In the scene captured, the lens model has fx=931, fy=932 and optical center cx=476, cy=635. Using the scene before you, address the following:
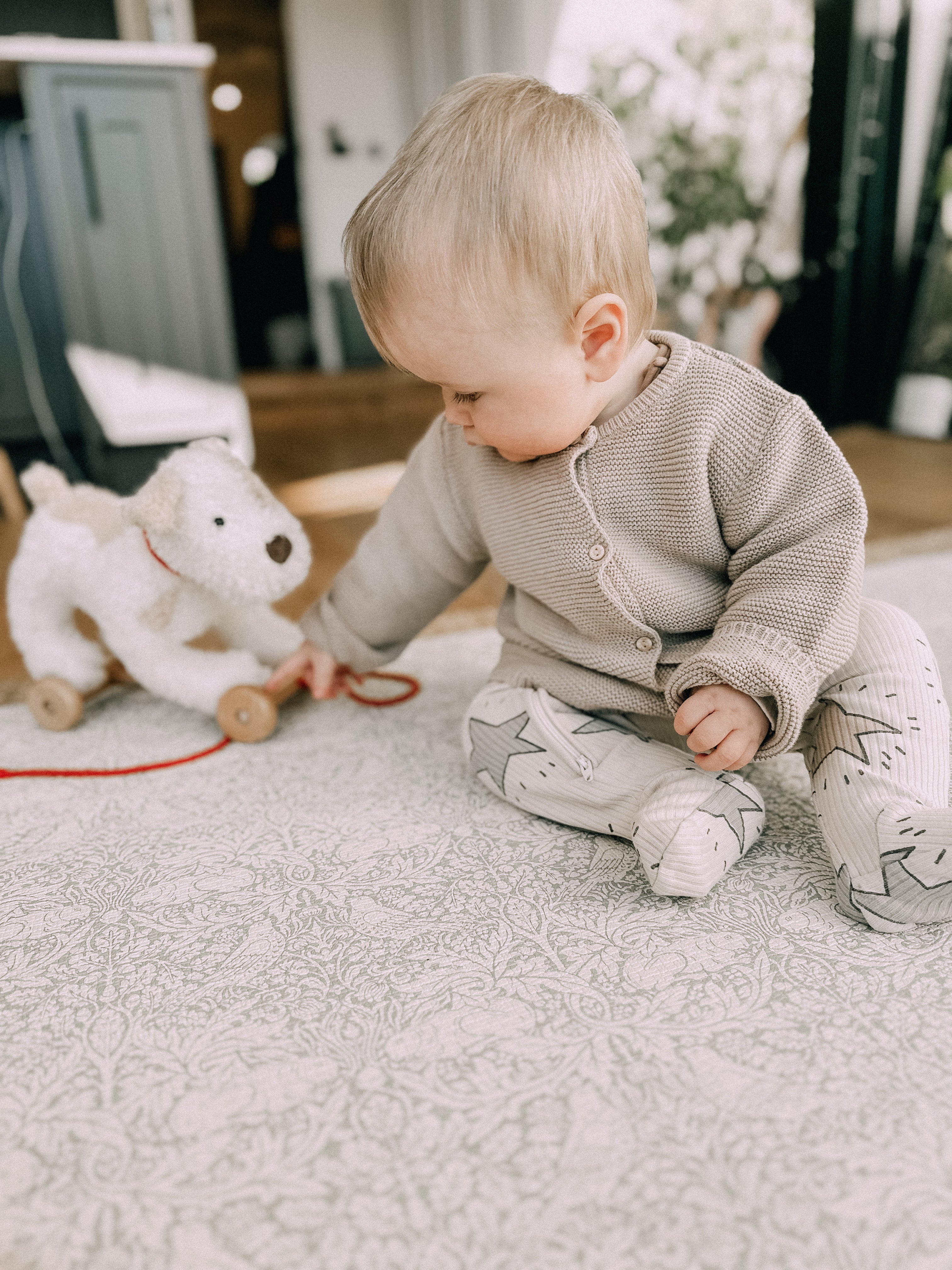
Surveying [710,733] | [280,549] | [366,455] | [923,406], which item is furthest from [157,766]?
[923,406]

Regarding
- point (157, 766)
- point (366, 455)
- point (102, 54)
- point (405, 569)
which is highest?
point (102, 54)

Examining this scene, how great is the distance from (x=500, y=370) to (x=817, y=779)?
1.00ft

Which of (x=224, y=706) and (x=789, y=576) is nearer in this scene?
(x=789, y=576)

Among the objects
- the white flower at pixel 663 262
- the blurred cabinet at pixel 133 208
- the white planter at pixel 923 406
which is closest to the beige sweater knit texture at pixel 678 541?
the blurred cabinet at pixel 133 208

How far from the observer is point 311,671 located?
2.48 ft

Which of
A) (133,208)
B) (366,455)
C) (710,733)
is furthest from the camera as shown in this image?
(366,455)

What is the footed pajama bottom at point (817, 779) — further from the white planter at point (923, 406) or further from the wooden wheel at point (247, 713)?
the white planter at point (923, 406)

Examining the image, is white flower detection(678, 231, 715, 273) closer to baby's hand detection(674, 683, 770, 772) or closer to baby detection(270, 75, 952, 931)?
baby detection(270, 75, 952, 931)

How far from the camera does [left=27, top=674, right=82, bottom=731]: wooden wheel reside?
0.76 metres

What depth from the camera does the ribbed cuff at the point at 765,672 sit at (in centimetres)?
51

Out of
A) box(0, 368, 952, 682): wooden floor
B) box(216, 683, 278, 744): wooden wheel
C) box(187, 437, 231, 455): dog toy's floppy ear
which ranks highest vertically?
box(187, 437, 231, 455): dog toy's floppy ear

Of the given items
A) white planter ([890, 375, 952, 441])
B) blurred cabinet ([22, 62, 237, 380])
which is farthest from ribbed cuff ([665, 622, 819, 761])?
white planter ([890, 375, 952, 441])

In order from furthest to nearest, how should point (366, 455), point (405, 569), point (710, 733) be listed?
1. point (366, 455)
2. point (405, 569)
3. point (710, 733)

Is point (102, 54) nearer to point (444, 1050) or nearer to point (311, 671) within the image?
point (311, 671)
